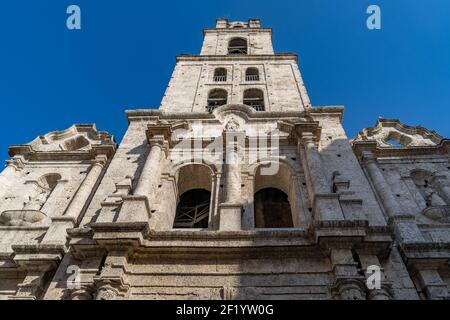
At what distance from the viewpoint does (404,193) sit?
44.5 feet

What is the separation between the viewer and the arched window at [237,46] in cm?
2945

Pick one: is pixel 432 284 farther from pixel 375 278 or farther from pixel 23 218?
pixel 23 218

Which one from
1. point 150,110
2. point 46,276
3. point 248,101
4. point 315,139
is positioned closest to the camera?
point 46,276

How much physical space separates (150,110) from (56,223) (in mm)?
7088

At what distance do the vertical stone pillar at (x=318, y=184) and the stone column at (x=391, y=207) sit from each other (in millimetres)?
1940

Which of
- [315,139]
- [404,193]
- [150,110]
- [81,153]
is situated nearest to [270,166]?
[315,139]

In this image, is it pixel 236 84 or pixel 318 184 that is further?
pixel 236 84

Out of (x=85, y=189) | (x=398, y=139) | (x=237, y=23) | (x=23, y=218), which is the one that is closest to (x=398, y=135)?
(x=398, y=139)

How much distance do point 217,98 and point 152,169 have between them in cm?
864

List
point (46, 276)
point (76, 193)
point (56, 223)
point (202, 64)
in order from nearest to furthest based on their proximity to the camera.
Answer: point (46, 276) < point (56, 223) < point (76, 193) < point (202, 64)

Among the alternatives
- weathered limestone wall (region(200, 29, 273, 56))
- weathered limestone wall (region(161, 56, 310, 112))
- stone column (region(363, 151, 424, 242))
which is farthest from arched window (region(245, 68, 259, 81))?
stone column (region(363, 151, 424, 242))

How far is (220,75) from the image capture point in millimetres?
23656

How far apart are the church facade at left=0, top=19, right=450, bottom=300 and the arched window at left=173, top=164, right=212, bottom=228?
0.16ft

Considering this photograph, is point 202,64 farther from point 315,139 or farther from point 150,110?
point 315,139
